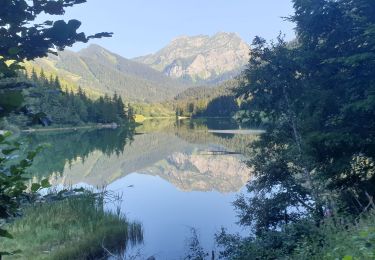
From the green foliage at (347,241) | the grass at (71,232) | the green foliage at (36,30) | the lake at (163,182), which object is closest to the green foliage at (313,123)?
the green foliage at (347,241)

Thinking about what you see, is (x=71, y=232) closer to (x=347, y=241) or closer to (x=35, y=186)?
(x=347, y=241)

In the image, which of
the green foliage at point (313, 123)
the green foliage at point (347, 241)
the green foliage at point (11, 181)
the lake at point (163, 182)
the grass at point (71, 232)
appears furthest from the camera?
the lake at point (163, 182)

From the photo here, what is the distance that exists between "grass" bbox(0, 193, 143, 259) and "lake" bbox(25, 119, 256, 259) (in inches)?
41.3

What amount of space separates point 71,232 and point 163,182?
19.5 m

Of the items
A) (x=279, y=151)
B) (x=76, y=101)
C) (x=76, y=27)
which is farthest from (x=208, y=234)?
(x=76, y=101)

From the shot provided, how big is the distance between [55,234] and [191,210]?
966cm

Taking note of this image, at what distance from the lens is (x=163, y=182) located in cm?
3400

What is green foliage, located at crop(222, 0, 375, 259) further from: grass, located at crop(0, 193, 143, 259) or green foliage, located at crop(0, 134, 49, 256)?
green foliage, located at crop(0, 134, 49, 256)

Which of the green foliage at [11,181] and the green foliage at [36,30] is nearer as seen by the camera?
the green foliage at [11,181]

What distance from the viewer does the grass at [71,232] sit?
42.9ft

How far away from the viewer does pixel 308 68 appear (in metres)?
14.5

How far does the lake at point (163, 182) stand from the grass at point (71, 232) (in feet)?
3.44

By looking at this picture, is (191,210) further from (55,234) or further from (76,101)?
(76,101)

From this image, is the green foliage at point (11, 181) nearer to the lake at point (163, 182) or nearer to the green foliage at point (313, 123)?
the lake at point (163, 182)
